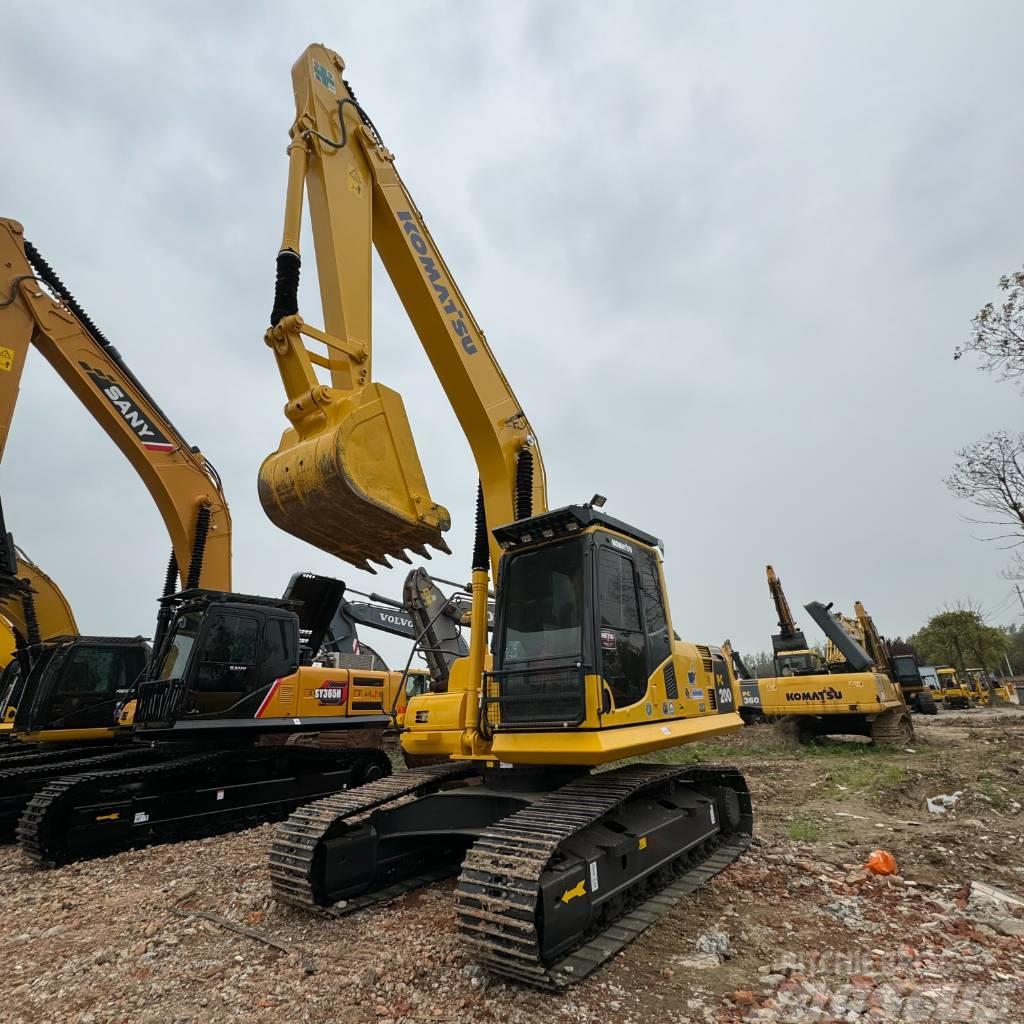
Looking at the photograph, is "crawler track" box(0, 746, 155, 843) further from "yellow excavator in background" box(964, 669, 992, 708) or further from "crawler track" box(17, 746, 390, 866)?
"yellow excavator in background" box(964, 669, 992, 708)

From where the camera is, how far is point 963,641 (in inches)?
1652

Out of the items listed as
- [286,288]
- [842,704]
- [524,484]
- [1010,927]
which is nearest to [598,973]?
[1010,927]

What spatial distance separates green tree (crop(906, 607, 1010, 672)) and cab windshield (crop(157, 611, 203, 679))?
45.7m

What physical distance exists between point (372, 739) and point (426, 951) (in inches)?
237

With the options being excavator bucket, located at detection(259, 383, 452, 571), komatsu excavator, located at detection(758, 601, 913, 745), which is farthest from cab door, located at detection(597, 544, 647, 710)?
komatsu excavator, located at detection(758, 601, 913, 745)

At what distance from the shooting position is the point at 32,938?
4750 mm

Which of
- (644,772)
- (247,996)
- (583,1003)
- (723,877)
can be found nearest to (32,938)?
(247,996)

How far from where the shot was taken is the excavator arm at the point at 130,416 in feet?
30.0

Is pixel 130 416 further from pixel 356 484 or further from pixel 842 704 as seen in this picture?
pixel 842 704

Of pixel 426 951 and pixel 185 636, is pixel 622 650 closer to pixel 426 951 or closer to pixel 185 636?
pixel 426 951

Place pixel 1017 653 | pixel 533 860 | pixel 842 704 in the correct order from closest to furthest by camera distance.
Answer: pixel 533 860 < pixel 842 704 < pixel 1017 653

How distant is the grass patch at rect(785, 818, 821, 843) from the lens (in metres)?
6.41

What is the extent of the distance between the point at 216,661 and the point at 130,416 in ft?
15.2

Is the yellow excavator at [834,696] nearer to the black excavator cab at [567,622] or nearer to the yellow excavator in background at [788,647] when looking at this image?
the yellow excavator in background at [788,647]
